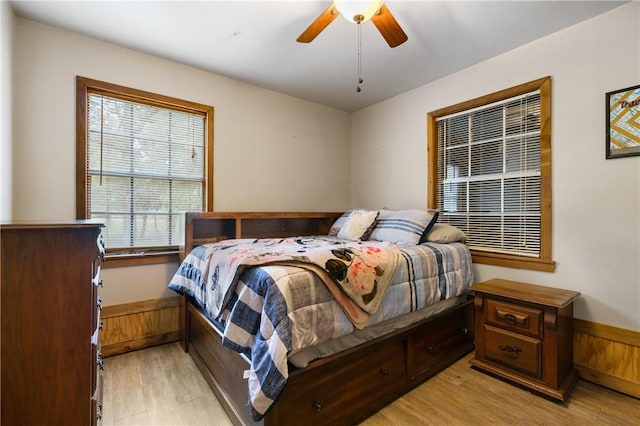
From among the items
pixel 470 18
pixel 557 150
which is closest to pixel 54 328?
pixel 470 18

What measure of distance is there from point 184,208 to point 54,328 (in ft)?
6.61

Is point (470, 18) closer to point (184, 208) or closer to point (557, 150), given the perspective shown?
point (557, 150)

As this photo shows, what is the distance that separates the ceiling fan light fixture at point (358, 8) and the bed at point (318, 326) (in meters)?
1.33

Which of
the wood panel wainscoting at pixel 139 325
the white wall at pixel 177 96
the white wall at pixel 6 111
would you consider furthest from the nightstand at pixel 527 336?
the white wall at pixel 6 111

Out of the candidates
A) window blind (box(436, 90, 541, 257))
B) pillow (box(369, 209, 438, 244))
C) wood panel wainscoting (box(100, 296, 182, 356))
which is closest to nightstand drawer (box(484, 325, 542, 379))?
window blind (box(436, 90, 541, 257))

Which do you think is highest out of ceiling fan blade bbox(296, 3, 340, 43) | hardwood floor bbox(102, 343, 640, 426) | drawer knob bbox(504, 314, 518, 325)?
ceiling fan blade bbox(296, 3, 340, 43)

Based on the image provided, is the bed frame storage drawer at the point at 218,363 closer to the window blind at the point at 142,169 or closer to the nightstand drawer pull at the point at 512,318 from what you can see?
the window blind at the point at 142,169

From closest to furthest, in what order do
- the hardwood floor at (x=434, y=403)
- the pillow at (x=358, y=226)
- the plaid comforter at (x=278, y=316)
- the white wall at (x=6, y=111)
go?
the plaid comforter at (x=278, y=316)
the hardwood floor at (x=434, y=403)
the white wall at (x=6, y=111)
the pillow at (x=358, y=226)

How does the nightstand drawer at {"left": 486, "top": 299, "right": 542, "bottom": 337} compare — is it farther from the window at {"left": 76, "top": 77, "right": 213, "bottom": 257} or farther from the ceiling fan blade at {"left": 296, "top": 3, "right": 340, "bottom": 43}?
the window at {"left": 76, "top": 77, "right": 213, "bottom": 257}

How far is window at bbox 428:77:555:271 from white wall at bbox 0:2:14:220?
336 centimetres

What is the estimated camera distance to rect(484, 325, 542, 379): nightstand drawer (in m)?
1.91

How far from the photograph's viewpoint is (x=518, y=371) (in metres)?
1.99

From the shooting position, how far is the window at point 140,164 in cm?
238

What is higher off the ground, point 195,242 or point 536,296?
point 195,242
